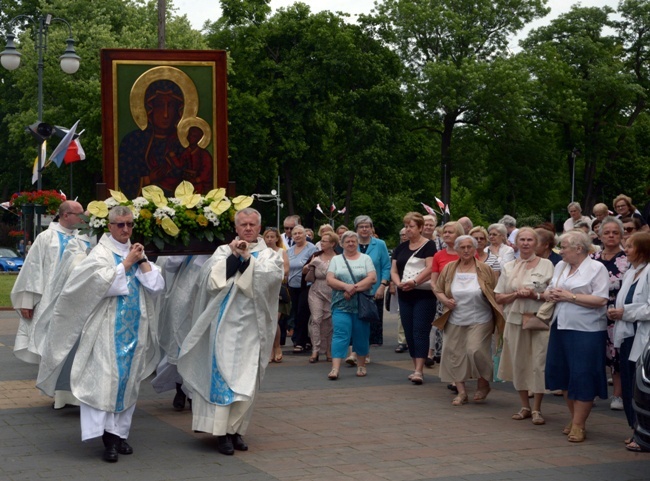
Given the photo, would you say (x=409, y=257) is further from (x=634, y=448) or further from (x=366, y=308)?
(x=634, y=448)

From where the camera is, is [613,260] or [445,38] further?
[445,38]

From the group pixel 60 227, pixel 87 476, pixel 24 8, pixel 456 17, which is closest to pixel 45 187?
pixel 24 8

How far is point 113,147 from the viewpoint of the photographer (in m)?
10.1

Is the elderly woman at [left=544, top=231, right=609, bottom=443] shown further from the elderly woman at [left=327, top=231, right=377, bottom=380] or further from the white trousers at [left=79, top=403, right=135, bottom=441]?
the elderly woman at [left=327, top=231, right=377, bottom=380]

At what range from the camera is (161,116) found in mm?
10133

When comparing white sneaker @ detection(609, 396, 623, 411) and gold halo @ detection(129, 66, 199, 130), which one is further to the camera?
gold halo @ detection(129, 66, 199, 130)

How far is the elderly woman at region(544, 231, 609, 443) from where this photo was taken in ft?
27.2

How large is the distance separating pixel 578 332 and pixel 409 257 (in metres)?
4.01

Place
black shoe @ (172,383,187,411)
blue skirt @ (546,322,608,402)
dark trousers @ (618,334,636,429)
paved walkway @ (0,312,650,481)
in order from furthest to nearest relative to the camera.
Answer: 1. black shoe @ (172,383,187,411)
2. blue skirt @ (546,322,608,402)
3. dark trousers @ (618,334,636,429)
4. paved walkway @ (0,312,650,481)

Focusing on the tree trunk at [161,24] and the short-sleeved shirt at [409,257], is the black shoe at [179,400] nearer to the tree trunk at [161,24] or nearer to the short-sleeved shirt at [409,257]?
the short-sleeved shirt at [409,257]

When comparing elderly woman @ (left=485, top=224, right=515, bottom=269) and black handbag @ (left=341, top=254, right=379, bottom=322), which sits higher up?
elderly woman @ (left=485, top=224, right=515, bottom=269)

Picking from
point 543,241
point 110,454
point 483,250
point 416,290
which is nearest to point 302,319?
point 416,290

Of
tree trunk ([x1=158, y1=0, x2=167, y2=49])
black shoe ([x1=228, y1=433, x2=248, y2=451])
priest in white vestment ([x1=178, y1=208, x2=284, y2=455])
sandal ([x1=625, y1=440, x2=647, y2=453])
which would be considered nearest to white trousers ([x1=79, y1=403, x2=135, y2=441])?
priest in white vestment ([x1=178, y1=208, x2=284, y2=455])

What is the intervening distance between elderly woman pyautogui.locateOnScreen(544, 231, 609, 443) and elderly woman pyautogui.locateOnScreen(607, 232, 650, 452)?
157 millimetres
